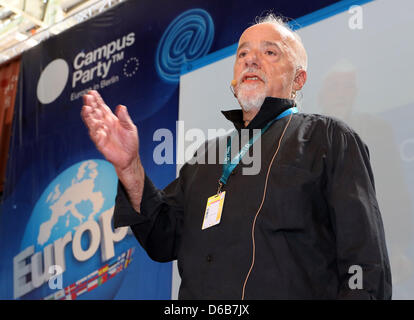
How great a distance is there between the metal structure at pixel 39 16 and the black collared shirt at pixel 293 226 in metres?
3.22

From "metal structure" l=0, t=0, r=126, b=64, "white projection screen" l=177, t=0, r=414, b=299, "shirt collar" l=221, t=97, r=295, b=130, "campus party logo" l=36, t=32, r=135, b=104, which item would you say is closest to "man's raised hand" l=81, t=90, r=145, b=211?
"shirt collar" l=221, t=97, r=295, b=130

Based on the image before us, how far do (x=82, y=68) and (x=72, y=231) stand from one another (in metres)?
1.41

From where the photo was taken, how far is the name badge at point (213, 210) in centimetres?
129

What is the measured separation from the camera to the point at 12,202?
4.21 metres

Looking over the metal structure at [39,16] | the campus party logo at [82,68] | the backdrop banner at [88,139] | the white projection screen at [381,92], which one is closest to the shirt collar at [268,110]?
the white projection screen at [381,92]

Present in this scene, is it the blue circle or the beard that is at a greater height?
the blue circle

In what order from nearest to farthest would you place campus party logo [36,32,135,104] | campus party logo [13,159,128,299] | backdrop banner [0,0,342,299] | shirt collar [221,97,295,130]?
1. shirt collar [221,97,295,130]
2. backdrop banner [0,0,342,299]
3. campus party logo [13,159,128,299]
4. campus party logo [36,32,135,104]

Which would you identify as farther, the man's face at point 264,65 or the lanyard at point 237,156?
the man's face at point 264,65

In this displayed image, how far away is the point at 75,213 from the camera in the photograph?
3656 mm

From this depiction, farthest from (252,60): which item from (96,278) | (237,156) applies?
(96,278)

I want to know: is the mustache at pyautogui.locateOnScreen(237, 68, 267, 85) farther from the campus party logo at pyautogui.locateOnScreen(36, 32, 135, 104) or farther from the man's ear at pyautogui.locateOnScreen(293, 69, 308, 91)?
the campus party logo at pyautogui.locateOnScreen(36, 32, 135, 104)

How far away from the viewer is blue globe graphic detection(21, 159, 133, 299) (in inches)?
135

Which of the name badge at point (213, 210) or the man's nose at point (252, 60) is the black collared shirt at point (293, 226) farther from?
the man's nose at point (252, 60)
